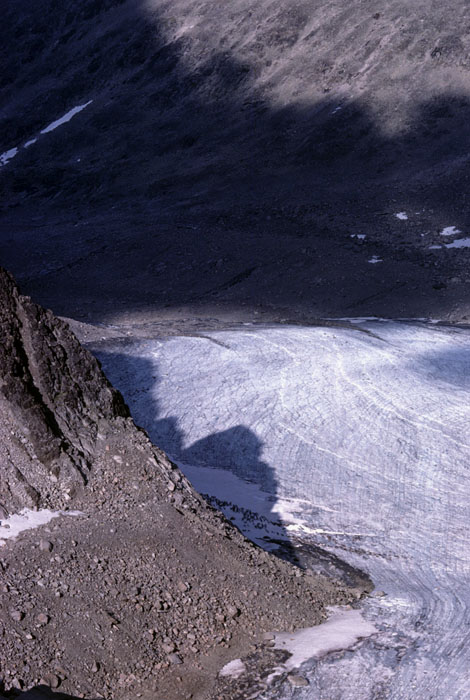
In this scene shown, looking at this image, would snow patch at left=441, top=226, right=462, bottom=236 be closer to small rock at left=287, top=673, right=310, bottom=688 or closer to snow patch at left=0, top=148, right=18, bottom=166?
snow patch at left=0, top=148, right=18, bottom=166

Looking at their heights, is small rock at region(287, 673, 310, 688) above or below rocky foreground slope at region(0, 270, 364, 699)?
below

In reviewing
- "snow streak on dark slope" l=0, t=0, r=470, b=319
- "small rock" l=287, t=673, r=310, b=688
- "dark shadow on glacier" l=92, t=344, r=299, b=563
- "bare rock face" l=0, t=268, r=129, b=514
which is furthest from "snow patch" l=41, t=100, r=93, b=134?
"small rock" l=287, t=673, r=310, b=688

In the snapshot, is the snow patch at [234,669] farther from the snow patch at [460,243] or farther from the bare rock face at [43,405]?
the snow patch at [460,243]

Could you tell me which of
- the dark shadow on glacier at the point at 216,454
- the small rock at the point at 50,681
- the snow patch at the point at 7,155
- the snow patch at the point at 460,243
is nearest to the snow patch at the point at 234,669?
the small rock at the point at 50,681

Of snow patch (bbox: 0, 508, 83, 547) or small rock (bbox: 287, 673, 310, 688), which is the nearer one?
small rock (bbox: 287, 673, 310, 688)

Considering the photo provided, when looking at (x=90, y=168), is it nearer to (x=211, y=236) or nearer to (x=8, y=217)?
(x=8, y=217)

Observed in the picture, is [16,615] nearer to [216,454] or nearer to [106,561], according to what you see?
[106,561]

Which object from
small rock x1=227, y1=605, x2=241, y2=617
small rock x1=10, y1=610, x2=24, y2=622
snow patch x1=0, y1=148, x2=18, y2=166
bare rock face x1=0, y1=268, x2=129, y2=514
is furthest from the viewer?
snow patch x1=0, y1=148, x2=18, y2=166
